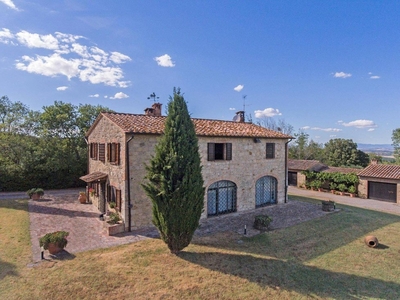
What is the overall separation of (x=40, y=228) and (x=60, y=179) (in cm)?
1496

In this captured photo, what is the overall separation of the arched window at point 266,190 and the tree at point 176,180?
9.62m

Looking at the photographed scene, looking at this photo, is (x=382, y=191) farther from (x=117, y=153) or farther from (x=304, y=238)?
(x=117, y=153)

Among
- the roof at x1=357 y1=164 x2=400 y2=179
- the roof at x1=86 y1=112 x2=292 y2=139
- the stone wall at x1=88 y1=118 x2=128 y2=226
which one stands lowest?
the roof at x1=357 y1=164 x2=400 y2=179

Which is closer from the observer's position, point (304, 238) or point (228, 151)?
point (304, 238)

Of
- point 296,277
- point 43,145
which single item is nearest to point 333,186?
point 296,277

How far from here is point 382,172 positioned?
23484 millimetres

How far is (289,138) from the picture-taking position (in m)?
19.3

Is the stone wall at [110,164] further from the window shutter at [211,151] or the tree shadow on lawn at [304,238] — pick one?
the window shutter at [211,151]

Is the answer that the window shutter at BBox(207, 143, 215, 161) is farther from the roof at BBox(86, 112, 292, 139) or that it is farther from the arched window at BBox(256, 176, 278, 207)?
the arched window at BBox(256, 176, 278, 207)

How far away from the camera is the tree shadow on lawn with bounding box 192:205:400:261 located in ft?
35.1

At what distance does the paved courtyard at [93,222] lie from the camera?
38.1 feet

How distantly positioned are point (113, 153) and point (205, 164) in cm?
585

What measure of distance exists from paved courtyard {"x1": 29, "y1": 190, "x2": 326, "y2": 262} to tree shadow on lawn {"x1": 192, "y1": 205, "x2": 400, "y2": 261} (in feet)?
2.76

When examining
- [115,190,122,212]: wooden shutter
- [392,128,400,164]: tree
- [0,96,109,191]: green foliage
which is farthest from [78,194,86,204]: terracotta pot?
[392,128,400,164]: tree
